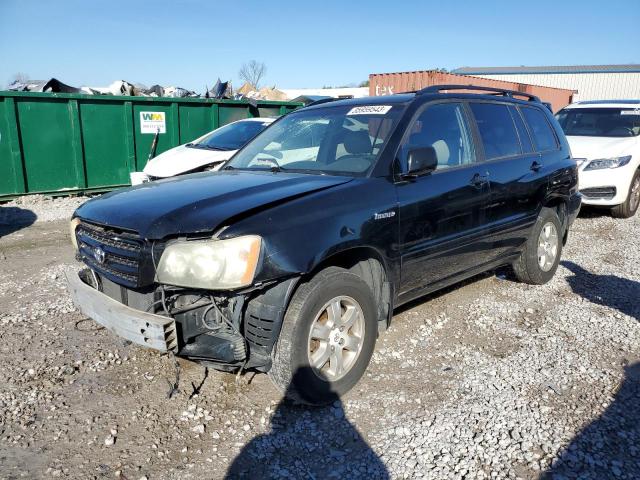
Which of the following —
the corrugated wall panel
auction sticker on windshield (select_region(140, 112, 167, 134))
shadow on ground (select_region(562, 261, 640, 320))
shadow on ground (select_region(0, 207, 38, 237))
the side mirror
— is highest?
the corrugated wall panel

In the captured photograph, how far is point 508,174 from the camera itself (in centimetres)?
446

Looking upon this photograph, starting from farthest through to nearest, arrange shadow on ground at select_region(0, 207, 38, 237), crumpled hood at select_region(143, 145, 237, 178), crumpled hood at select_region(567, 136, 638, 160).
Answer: crumpled hood at select_region(567, 136, 638, 160)
crumpled hood at select_region(143, 145, 237, 178)
shadow on ground at select_region(0, 207, 38, 237)

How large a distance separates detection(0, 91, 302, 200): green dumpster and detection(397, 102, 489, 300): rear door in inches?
331

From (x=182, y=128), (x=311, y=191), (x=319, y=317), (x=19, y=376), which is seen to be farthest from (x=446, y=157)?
(x=182, y=128)

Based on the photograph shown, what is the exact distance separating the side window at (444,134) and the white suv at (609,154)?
5181 mm

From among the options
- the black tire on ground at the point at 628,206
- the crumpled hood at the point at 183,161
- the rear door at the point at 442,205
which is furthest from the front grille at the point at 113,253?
the black tire on ground at the point at 628,206

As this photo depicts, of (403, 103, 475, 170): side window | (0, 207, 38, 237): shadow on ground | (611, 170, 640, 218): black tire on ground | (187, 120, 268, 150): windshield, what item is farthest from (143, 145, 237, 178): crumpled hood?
(611, 170, 640, 218): black tire on ground

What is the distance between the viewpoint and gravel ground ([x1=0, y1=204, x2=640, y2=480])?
2.64m

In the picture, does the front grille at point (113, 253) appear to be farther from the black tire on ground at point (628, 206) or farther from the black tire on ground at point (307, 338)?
the black tire on ground at point (628, 206)

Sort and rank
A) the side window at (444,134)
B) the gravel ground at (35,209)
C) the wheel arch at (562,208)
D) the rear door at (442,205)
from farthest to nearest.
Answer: the gravel ground at (35,209) → the wheel arch at (562,208) → the side window at (444,134) → the rear door at (442,205)

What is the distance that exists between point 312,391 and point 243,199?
1.18 metres

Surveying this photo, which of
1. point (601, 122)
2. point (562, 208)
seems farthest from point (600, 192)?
point (562, 208)

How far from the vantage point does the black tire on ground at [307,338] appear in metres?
2.85

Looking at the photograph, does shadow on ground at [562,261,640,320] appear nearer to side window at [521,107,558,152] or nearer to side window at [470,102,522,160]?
side window at [521,107,558,152]
